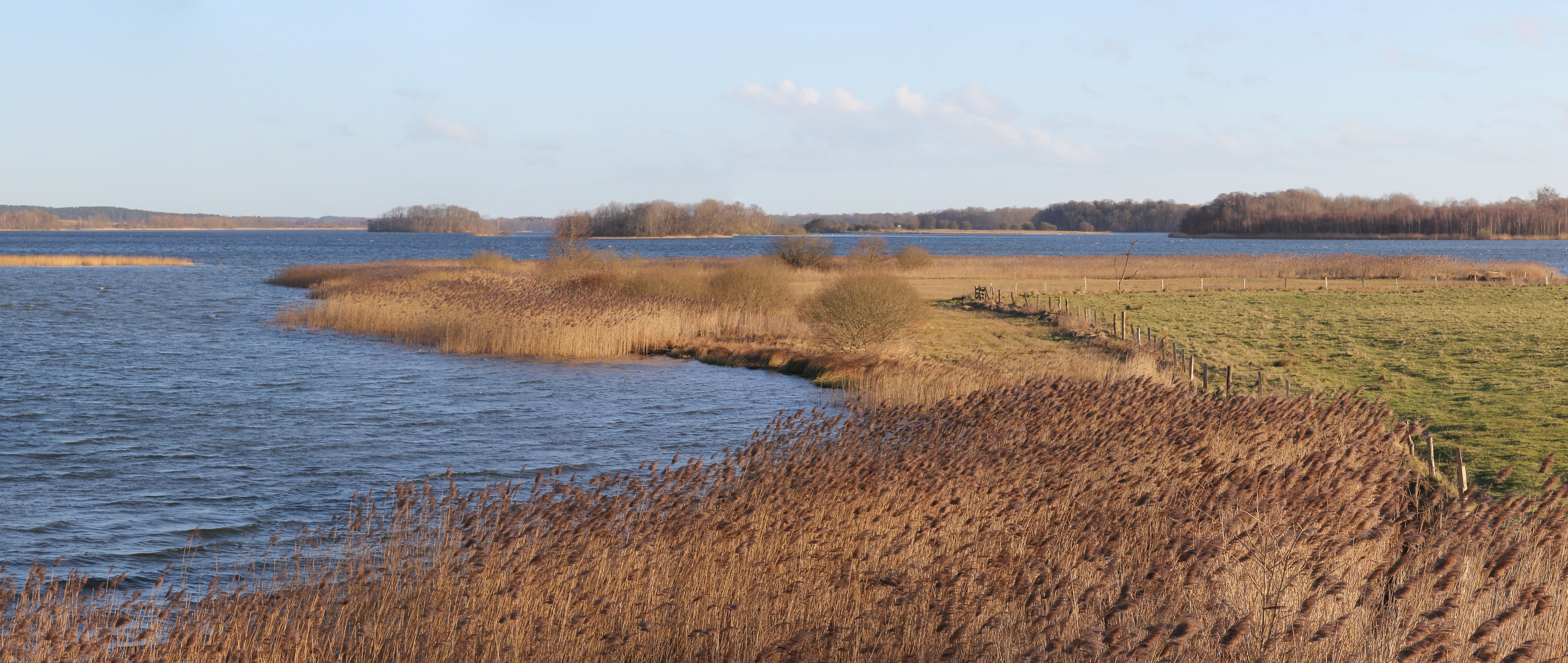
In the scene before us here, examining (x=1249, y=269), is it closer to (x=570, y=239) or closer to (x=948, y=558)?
(x=570, y=239)

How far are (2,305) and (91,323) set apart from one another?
11882mm

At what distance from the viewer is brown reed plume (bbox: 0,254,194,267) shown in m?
79.4

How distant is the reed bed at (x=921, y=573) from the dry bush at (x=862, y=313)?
15729mm

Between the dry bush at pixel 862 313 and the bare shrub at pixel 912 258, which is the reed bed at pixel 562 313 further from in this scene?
the bare shrub at pixel 912 258

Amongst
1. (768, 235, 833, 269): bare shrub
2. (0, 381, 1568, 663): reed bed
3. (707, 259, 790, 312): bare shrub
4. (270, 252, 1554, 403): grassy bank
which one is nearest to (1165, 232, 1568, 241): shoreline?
(270, 252, 1554, 403): grassy bank

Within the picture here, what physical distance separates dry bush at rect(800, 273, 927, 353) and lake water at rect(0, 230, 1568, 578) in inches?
98.0

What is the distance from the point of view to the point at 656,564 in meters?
7.46

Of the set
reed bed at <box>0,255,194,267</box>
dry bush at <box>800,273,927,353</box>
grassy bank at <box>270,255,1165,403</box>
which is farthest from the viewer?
reed bed at <box>0,255,194,267</box>

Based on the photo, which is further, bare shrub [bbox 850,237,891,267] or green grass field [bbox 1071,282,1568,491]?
bare shrub [bbox 850,237,891,267]

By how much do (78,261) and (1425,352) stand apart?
3553 inches

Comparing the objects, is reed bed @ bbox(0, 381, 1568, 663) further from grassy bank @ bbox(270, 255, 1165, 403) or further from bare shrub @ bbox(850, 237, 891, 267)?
bare shrub @ bbox(850, 237, 891, 267)

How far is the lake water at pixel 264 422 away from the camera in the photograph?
12.1 metres

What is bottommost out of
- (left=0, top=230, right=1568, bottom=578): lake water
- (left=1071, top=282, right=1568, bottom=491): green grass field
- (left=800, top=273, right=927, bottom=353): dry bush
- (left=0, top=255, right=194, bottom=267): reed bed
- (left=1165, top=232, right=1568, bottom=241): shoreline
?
(left=0, top=230, right=1568, bottom=578): lake water

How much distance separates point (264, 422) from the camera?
1805 cm
